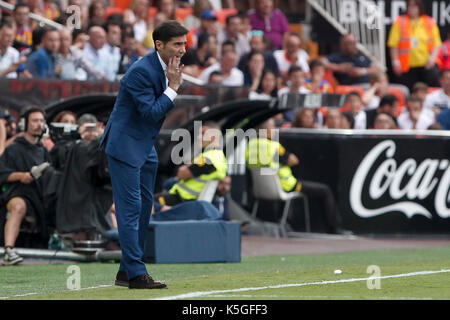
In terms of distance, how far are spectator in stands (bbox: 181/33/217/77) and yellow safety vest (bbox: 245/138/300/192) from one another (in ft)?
9.50

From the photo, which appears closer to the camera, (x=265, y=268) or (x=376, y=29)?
(x=265, y=268)

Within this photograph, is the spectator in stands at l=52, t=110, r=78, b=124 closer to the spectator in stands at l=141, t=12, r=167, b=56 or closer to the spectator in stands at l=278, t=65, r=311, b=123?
the spectator in stands at l=141, t=12, r=167, b=56

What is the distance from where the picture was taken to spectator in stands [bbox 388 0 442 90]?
21281 mm

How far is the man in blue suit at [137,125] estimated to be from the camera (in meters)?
7.95

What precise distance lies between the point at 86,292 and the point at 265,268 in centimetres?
354

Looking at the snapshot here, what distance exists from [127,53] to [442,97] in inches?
233

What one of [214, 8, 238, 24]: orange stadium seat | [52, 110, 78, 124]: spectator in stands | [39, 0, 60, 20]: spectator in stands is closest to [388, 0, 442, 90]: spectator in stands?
[214, 8, 238, 24]: orange stadium seat

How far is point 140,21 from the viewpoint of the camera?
1916cm

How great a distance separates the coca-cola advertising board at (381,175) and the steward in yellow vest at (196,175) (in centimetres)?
241

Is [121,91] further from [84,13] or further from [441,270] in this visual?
[84,13]

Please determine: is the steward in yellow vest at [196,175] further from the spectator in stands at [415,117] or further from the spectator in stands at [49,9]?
the spectator in stands at [49,9]

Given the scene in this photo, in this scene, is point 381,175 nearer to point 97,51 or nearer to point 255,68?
point 255,68
